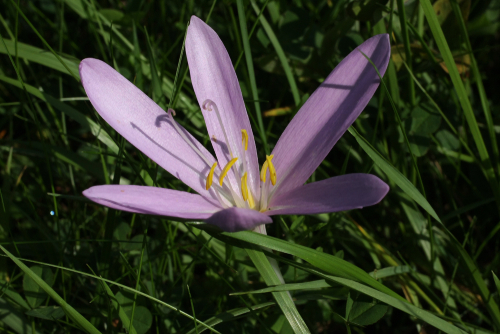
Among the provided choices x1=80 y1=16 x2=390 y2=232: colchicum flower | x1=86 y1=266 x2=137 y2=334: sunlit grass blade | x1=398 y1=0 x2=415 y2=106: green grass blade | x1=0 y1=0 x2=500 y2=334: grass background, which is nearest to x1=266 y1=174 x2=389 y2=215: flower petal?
x1=80 y1=16 x2=390 y2=232: colchicum flower

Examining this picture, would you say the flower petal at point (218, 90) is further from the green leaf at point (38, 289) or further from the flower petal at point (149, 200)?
the green leaf at point (38, 289)

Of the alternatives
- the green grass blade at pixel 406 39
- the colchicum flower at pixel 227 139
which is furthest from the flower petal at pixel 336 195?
the green grass blade at pixel 406 39

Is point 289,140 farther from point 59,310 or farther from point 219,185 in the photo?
point 59,310

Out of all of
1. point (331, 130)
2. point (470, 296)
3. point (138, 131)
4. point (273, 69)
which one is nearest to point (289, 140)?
point (331, 130)

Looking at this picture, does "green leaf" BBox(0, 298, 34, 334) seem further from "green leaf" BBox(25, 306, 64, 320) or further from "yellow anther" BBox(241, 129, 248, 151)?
"yellow anther" BBox(241, 129, 248, 151)

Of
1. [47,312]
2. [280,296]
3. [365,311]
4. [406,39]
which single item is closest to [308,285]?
[280,296]

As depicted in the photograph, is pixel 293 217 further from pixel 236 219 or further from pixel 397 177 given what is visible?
pixel 236 219

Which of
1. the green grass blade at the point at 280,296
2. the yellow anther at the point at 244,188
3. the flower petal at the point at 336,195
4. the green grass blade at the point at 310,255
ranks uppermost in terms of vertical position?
the flower petal at the point at 336,195
